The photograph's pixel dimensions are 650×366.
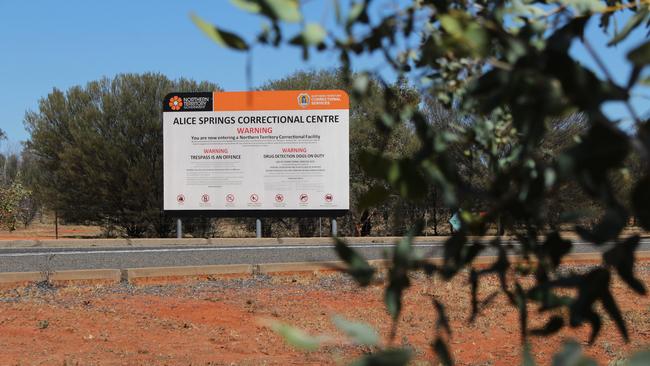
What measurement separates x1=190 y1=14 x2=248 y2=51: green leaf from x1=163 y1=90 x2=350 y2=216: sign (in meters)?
20.0

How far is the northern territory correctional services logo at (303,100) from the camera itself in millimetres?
21109

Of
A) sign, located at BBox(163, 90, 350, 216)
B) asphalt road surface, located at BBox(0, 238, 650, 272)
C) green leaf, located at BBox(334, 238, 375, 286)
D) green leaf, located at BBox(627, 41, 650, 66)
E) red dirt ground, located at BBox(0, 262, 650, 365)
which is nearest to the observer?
green leaf, located at BBox(627, 41, 650, 66)

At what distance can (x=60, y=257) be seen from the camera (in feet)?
43.4

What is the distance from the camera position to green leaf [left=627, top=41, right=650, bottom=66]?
2.93 ft

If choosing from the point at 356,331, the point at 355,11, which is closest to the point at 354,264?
the point at 356,331

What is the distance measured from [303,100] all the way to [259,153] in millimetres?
1906

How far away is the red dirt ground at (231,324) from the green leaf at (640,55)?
3888 millimetres

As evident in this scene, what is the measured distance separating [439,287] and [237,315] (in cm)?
298

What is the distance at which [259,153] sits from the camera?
834 inches

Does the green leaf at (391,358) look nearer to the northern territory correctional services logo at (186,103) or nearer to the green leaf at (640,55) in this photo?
the green leaf at (640,55)

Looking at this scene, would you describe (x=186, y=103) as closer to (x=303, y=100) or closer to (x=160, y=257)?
(x=303, y=100)

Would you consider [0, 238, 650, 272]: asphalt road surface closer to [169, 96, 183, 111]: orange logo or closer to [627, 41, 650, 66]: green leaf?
[169, 96, 183, 111]: orange logo

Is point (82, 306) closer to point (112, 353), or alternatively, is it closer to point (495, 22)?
point (112, 353)

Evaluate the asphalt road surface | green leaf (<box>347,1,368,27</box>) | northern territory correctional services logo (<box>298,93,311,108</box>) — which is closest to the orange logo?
northern territory correctional services logo (<box>298,93,311,108</box>)
